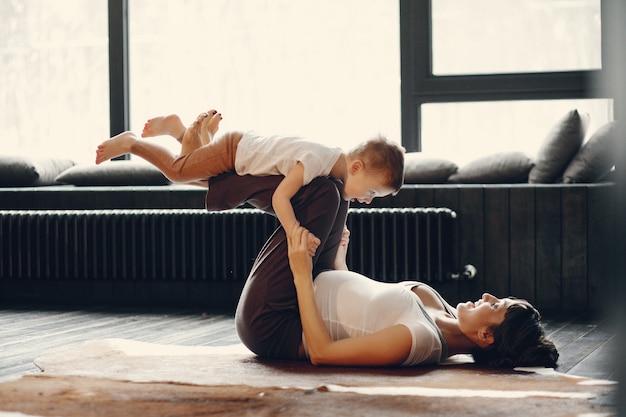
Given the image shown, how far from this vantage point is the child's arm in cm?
250

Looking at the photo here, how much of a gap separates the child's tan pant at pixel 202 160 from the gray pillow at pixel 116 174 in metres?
1.97

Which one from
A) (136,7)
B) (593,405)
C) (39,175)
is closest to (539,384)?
(593,405)

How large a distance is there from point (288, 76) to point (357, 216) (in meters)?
1.19

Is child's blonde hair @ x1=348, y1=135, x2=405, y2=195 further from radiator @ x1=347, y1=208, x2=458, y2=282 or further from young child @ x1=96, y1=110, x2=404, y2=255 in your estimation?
radiator @ x1=347, y1=208, x2=458, y2=282

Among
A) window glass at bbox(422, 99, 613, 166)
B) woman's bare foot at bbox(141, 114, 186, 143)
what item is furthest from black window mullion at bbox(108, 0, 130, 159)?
woman's bare foot at bbox(141, 114, 186, 143)

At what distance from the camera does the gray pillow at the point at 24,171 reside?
189 inches

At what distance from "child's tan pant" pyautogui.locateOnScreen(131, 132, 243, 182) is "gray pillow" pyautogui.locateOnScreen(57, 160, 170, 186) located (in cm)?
197

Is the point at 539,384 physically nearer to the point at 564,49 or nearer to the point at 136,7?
the point at 564,49

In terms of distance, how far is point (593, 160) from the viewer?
400 centimetres

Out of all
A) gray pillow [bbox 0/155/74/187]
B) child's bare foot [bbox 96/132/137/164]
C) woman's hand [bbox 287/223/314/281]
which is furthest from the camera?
gray pillow [bbox 0/155/74/187]

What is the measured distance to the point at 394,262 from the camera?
421 cm

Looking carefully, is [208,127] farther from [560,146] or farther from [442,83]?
[442,83]

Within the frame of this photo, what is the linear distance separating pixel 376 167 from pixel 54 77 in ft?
11.4

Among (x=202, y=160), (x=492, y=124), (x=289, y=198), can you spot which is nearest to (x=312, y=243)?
(x=289, y=198)
